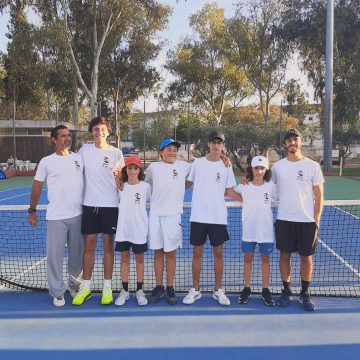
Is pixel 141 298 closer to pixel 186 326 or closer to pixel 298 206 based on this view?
pixel 186 326

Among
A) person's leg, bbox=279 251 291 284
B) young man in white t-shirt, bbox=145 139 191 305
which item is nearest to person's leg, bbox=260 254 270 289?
person's leg, bbox=279 251 291 284

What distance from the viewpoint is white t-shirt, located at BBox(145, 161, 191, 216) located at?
436 centimetres

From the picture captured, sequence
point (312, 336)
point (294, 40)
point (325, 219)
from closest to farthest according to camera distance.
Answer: point (312, 336) < point (325, 219) < point (294, 40)

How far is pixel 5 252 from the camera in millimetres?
6797

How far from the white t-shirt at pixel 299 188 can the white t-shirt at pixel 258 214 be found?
0.52 ft

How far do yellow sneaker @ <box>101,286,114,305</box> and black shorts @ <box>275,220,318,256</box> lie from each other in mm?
1734

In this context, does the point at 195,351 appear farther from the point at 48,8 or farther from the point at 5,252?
the point at 48,8

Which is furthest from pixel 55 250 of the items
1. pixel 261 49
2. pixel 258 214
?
pixel 261 49

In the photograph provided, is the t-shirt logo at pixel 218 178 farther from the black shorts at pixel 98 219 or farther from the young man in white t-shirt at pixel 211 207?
the black shorts at pixel 98 219

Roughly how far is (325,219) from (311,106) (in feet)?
132

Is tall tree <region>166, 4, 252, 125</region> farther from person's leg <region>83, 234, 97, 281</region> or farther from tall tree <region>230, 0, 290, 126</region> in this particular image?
person's leg <region>83, 234, 97, 281</region>

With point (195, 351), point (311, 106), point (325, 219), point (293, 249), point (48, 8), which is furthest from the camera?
point (311, 106)

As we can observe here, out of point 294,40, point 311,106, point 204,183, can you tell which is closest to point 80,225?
point 204,183

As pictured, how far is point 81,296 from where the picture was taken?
4.39 m
